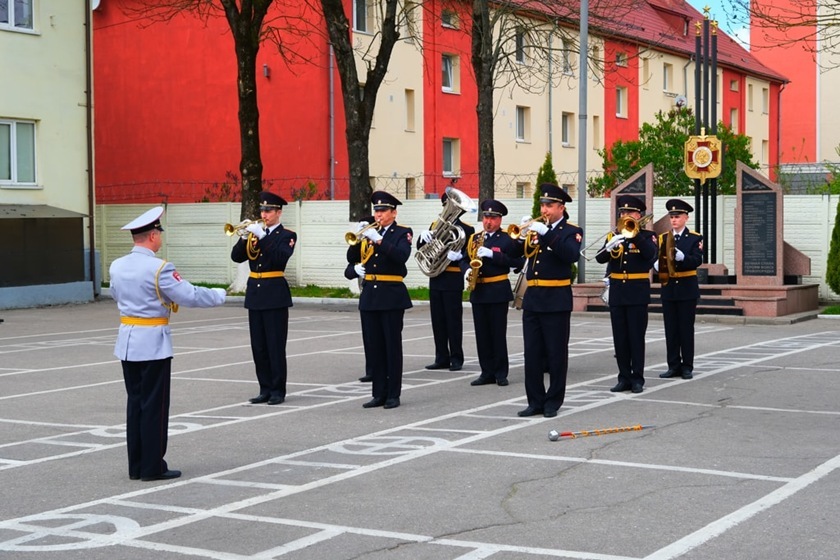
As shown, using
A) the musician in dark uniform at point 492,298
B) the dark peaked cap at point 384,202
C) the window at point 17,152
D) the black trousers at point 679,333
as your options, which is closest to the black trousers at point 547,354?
the dark peaked cap at point 384,202

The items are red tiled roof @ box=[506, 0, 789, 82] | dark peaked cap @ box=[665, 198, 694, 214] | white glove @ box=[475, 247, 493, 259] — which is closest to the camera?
white glove @ box=[475, 247, 493, 259]

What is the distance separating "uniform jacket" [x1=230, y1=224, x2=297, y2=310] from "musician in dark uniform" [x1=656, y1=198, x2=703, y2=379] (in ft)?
14.4

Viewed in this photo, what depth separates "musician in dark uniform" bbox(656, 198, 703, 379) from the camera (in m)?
13.8

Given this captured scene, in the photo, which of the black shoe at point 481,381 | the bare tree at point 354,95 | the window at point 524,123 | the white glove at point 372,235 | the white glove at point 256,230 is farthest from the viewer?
the window at point 524,123

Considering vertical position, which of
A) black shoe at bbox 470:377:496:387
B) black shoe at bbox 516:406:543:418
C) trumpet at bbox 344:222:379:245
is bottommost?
black shoe at bbox 470:377:496:387

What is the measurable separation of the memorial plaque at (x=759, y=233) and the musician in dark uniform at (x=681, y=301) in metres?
9.46

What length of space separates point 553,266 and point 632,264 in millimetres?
1868

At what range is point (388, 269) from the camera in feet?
39.0

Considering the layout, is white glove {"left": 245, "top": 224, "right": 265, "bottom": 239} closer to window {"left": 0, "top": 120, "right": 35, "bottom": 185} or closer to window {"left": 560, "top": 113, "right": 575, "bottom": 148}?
window {"left": 0, "top": 120, "right": 35, "bottom": 185}

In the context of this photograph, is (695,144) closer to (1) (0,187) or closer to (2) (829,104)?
(1) (0,187)

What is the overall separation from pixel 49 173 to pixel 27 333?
27.0ft

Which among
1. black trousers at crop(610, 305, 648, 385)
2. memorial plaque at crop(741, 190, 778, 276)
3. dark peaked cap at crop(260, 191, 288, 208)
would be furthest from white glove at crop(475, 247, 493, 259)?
memorial plaque at crop(741, 190, 778, 276)

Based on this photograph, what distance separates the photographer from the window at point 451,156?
4212 cm

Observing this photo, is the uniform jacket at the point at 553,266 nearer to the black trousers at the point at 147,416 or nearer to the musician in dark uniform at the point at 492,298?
the musician in dark uniform at the point at 492,298
